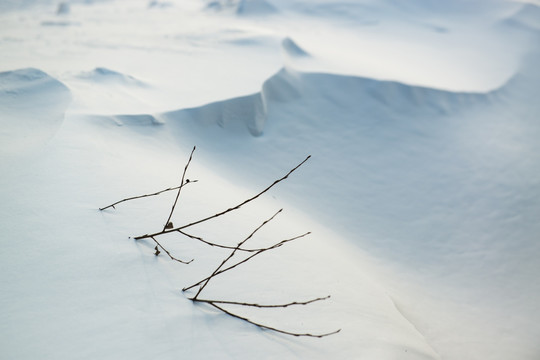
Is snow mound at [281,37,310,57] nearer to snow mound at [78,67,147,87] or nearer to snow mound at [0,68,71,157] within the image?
snow mound at [78,67,147,87]

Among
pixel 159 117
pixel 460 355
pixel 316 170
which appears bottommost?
pixel 460 355

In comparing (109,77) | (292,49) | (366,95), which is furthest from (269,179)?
(292,49)

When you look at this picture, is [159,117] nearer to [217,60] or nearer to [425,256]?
[217,60]

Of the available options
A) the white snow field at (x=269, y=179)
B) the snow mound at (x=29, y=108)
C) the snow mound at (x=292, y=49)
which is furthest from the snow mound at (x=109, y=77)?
the snow mound at (x=292, y=49)

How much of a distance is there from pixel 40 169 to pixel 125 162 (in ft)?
1.18

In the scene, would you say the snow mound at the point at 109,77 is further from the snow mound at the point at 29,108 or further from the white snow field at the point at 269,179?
the snow mound at the point at 29,108

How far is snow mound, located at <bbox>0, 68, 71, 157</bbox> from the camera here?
70.5 inches

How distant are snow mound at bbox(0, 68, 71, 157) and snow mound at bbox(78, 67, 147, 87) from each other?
394 millimetres

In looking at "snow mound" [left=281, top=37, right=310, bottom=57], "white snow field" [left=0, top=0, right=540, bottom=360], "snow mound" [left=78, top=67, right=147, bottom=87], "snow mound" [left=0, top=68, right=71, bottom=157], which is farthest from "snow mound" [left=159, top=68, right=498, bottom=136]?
"snow mound" [left=0, top=68, right=71, bottom=157]

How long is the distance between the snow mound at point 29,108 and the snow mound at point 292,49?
218cm

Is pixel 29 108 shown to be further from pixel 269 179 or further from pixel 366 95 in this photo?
pixel 366 95

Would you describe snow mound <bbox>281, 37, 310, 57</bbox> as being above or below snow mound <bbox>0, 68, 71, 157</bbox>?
above

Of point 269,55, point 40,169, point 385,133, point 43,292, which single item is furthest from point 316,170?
point 43,292

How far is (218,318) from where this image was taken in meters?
1.16
